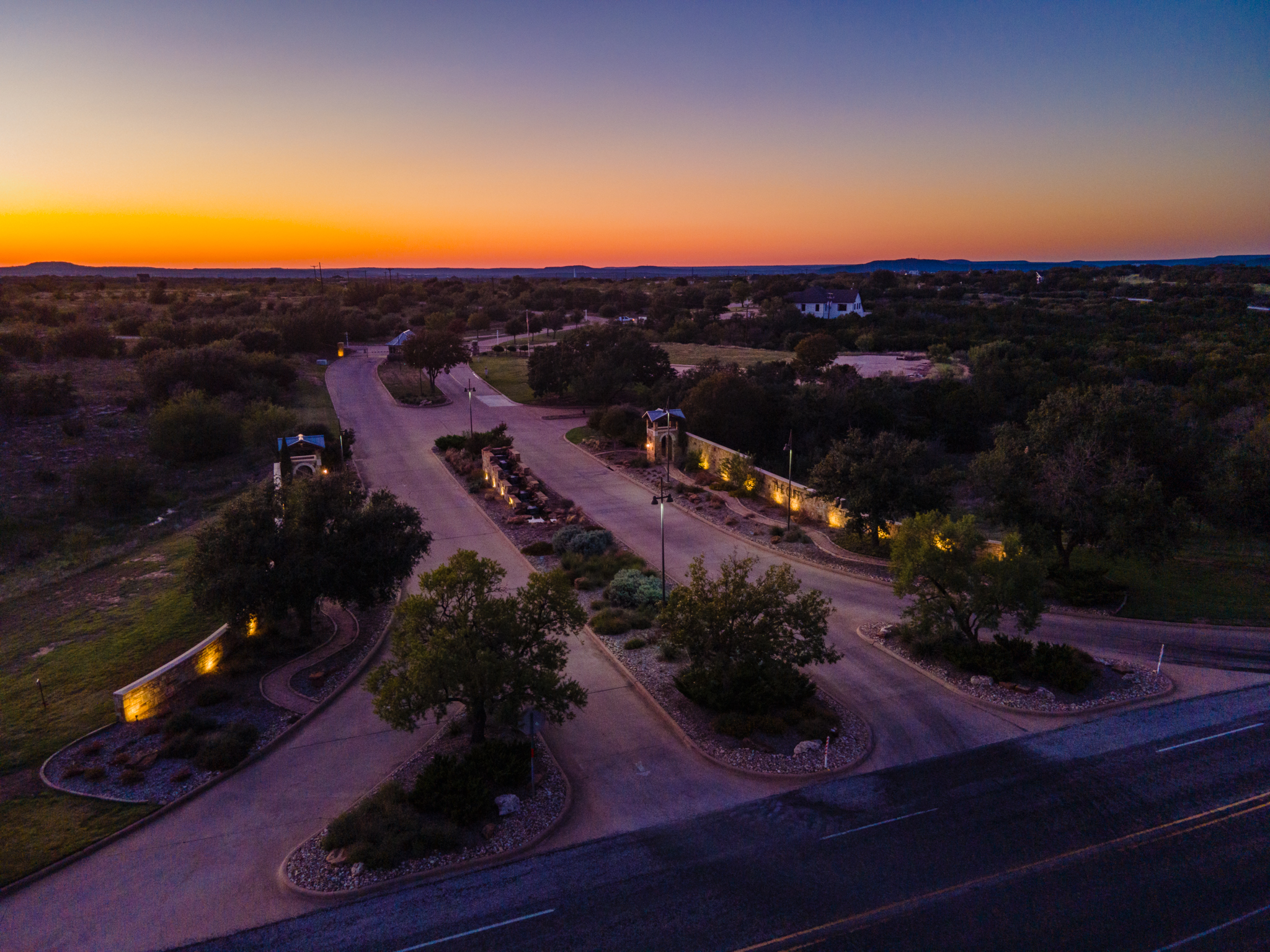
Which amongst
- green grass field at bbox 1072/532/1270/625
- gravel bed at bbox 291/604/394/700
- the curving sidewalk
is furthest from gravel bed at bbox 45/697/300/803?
green grass field at bbox 1072/532/1270/625

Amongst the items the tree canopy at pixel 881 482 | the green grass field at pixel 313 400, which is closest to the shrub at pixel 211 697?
the tree canopy at pixel 881 482

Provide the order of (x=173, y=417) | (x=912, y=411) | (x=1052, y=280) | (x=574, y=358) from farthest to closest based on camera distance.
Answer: (x=1052, y=280) < (x=574, y=358) < (x=912, y=411) < (x=173, y=417)

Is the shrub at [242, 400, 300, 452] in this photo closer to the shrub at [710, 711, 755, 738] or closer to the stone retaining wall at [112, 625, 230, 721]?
the stone retaining wall at [112, 625, 230, 721]

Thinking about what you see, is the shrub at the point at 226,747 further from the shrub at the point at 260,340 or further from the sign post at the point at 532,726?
the shrub at the point at 260,340

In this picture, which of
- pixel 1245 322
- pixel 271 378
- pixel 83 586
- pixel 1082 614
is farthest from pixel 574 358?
pixel 1245 322

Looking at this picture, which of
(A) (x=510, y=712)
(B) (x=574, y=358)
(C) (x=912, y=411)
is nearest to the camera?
(A) (x=510, y=712)

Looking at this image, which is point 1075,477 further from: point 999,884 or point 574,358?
point 574,358
